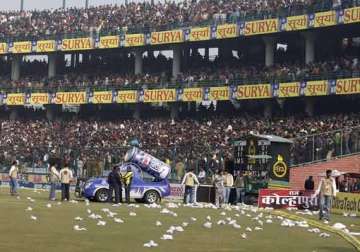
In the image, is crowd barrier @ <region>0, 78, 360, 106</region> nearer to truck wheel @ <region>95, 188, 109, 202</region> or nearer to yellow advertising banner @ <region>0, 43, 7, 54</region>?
yellow advertising banner @ <region>0, 43, 7, 54</region>

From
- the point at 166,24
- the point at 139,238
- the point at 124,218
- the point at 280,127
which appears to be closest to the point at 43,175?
the point at 280,127

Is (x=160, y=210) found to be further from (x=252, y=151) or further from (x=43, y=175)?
(x=43, y=175)

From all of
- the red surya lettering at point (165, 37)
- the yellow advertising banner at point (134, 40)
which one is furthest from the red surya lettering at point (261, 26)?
the yellow advertising banner at point (134, 40)

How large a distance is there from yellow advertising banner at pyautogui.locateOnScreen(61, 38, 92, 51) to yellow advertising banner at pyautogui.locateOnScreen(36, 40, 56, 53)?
1.20 meters

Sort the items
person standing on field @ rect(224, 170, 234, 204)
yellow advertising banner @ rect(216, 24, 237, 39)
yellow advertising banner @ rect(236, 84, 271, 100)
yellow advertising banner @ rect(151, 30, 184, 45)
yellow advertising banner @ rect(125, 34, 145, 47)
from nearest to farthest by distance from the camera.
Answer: person standing on field @ rect(224, 170, 234, 204) < yellow advertising banner @ rect(236, 84, 271, 100) < yellow advertising banner @ rect(216, 24, 237, 39) < yellow advertising banner @ rect(151, 30, 184, 45) < yellow advertising banner @ rect(125, 34, 145, 47)

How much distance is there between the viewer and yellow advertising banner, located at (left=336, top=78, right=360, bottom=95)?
49053 mm

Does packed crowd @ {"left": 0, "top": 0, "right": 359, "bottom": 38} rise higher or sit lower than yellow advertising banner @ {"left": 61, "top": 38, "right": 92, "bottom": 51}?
higher

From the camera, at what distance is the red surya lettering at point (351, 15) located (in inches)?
1925

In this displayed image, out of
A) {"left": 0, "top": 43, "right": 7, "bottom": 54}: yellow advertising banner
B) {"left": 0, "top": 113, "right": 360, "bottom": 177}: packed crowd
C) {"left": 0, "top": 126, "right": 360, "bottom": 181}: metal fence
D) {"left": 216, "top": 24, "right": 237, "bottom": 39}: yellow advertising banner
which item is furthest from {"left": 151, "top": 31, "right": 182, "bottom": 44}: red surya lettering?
{"left": 0, "top": 43, "right": 7, "bottom": 54}: yellow advertising banner

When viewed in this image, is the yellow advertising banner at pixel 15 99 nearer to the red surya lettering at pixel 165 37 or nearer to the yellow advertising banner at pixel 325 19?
the red surya lettering at pixel 165 37

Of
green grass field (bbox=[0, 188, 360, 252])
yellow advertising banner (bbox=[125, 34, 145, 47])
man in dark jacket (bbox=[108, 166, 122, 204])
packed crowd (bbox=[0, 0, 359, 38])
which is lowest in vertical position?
green grass field (bbox=[0, 188, 360, 252])

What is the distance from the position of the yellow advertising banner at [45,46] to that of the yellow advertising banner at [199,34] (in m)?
14.9

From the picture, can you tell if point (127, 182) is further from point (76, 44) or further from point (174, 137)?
point (76, 44)

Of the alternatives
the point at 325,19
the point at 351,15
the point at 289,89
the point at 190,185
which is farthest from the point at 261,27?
the point at 190,185
